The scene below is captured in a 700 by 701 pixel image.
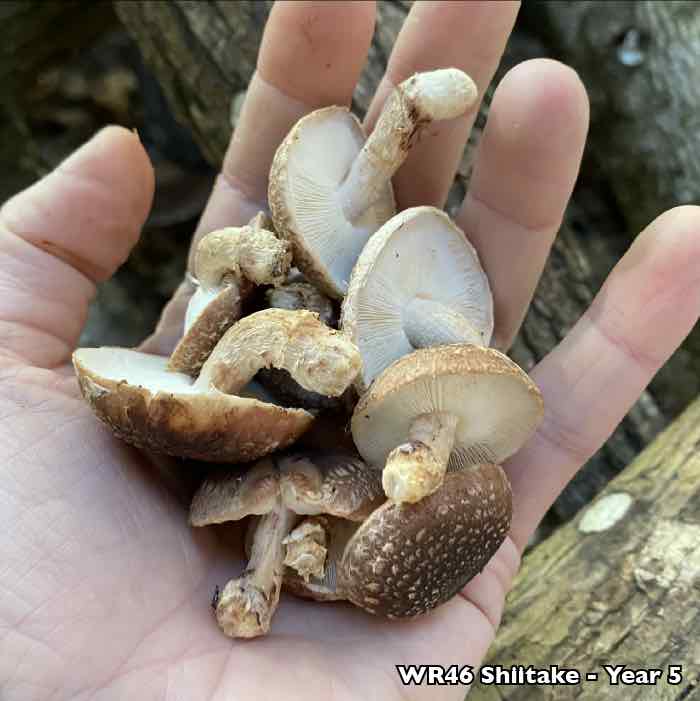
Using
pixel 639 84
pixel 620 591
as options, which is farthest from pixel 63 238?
pixel 639 84

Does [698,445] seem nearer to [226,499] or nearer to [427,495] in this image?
[427,495]

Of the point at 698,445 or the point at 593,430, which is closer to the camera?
the point at 593,430

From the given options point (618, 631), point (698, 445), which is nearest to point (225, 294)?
point (618, 631)

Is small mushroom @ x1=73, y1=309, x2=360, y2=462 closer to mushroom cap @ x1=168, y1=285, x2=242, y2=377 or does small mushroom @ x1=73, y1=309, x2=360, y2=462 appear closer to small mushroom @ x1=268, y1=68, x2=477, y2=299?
mushroom cap @ x1=168, y1=285, x2=242, y2=377

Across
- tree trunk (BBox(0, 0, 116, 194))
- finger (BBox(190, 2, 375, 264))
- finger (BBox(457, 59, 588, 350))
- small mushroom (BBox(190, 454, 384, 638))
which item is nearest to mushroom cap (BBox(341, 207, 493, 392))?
finger (BBox(457, 59, 588, 350))

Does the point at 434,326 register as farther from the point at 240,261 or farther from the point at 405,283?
the point at 240,261
